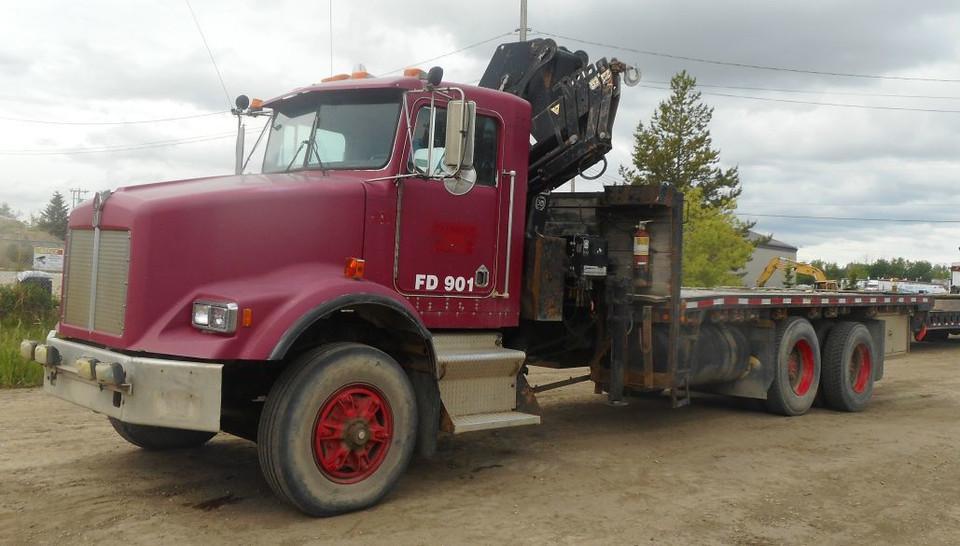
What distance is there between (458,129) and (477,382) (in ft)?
6.09

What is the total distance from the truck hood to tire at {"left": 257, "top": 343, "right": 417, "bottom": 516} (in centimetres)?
54

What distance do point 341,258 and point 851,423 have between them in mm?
6436

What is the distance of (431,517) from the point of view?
5070 mm

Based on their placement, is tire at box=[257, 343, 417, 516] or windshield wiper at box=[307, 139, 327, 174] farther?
windshield wiper at box=[307, 139, 327, 174]

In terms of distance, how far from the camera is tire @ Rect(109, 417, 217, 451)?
6172mm

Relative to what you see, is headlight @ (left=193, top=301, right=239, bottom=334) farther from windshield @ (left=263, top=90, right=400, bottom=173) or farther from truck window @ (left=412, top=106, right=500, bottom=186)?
truck window @ (left=412, top=106, right=500, bottom=186)

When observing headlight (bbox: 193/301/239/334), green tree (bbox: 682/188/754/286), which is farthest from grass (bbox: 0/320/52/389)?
green tree (bbox: 682/188/754/286)

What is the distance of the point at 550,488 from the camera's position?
5.84 meters

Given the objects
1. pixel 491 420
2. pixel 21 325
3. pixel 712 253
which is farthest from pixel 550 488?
pixel 712 253

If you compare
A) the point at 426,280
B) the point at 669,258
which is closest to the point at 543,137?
the point at 669,258

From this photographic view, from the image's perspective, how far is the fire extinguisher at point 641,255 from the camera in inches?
294

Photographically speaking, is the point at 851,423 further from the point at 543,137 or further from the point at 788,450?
the point at 543,137

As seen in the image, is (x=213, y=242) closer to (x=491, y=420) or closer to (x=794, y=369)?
(x=491, y=420)

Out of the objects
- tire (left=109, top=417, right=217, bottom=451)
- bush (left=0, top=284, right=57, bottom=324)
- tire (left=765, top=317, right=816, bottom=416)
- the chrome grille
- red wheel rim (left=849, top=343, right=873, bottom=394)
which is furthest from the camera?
bush (left=0, top=284, right=57, bottom=324)
